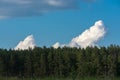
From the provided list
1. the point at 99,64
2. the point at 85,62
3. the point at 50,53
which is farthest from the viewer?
the point at 50,53

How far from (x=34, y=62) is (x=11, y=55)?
6545 mm

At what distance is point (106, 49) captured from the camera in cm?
11069

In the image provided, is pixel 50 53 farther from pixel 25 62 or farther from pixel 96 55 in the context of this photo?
pixel 96 55

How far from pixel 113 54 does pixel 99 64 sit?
9.88 m

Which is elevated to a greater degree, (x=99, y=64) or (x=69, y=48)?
(x=69, y=48)

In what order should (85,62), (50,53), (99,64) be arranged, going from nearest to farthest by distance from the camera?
1. (99,64)
2. (85,62)
3. (50,53)

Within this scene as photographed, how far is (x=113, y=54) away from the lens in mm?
108562

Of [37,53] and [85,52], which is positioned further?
[37,53]

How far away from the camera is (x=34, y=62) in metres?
113

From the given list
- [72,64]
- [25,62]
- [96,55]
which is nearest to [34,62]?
[25,62]

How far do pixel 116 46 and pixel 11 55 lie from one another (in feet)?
93.8

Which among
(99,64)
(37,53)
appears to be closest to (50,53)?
(37,53)

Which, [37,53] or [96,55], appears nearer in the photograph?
[96,55]

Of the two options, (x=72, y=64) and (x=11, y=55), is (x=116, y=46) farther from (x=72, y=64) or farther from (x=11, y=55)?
(x=11, y=55)
